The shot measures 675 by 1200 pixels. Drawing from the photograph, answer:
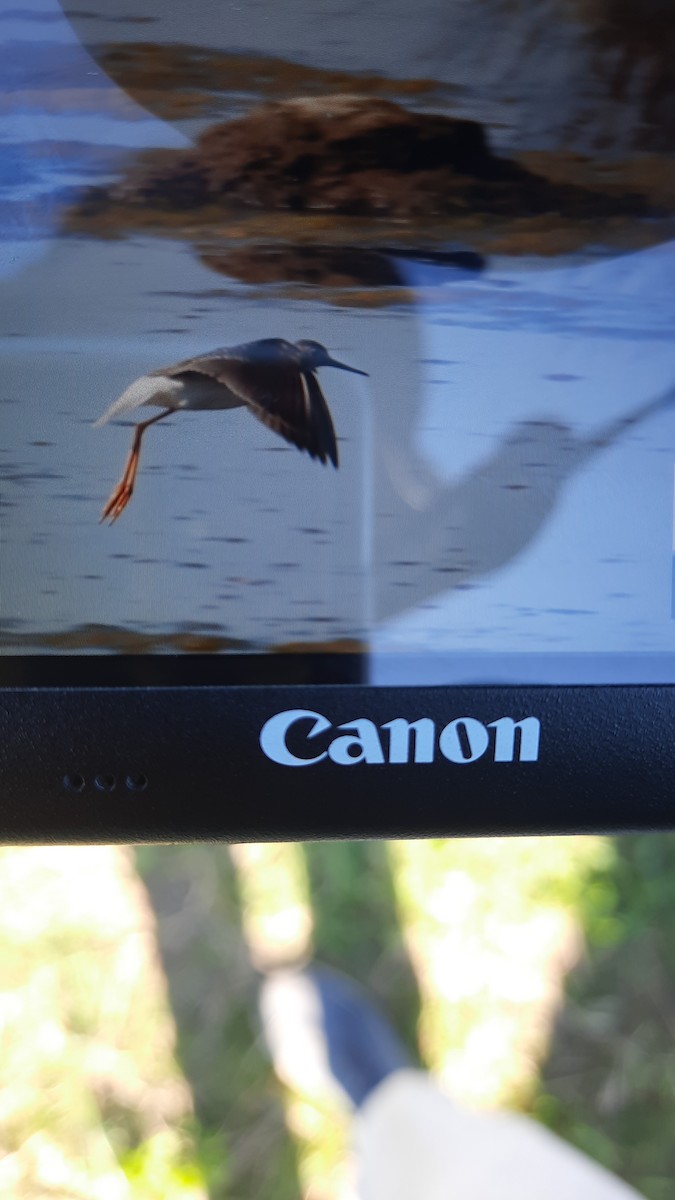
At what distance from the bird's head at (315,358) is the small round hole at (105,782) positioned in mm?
279

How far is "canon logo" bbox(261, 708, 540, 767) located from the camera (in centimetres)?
60

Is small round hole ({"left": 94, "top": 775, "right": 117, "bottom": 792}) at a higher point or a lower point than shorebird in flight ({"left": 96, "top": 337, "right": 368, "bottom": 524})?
lower

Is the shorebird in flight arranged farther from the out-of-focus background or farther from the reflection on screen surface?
the out-of-focus background

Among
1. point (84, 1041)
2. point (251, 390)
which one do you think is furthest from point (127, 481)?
point (84, 1041)

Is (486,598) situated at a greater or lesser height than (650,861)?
greater

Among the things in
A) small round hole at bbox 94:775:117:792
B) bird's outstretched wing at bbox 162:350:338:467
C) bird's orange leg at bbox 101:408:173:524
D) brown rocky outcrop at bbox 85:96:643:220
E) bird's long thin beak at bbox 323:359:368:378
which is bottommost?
small round hole at bbox 94:775:117:792

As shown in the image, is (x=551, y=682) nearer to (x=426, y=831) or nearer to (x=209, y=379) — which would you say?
(x=426, y=831)

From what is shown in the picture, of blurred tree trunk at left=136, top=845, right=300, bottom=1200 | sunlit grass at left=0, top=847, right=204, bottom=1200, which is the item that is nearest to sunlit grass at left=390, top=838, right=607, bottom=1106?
blurred tree trunk at left=136, top=845, right=300, bottom=1200

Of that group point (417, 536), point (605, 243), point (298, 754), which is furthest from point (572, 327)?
point (298, 754)

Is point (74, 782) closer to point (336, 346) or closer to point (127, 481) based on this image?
point (127, 481)

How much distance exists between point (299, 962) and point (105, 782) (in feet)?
2.02

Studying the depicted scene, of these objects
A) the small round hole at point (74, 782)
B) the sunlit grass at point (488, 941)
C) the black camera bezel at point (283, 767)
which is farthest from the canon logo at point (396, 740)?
the sunlit grass at point (488, 941)

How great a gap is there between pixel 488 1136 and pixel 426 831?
1.54 feet

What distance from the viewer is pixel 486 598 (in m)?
0.60
